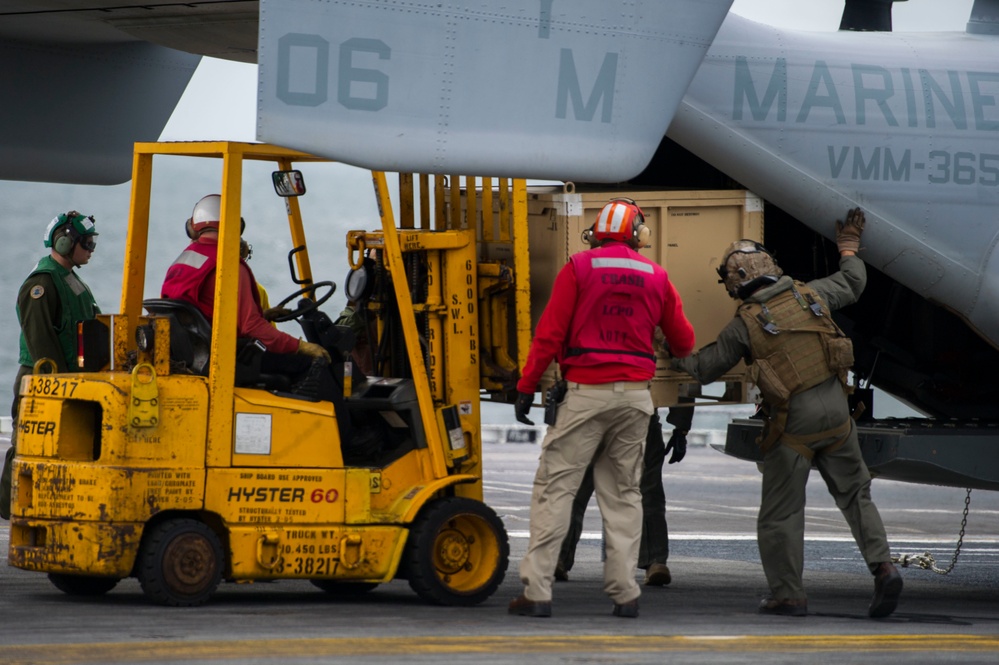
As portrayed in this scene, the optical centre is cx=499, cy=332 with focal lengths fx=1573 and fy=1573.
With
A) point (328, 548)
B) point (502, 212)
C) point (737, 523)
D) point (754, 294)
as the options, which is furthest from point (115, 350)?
point (737, 523)

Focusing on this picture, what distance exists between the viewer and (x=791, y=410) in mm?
7328

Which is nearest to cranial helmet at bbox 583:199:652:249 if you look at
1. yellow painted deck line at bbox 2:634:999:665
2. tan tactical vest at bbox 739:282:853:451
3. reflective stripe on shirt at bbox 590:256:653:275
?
reflective stripe on shirt at bbox 590:256:653:275

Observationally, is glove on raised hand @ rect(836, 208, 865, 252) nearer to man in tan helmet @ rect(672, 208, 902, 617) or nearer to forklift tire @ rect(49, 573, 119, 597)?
man in tan helmet @ rect(672, 208, 902, 617)

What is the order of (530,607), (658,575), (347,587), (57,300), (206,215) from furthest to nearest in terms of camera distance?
(57,300), (658,575), (347,587), (206,215), (530,607)

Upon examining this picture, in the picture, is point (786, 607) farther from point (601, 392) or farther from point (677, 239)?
point (677, 239)

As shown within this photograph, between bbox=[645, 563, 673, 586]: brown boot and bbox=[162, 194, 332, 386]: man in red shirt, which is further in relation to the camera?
bbox=[645, 563, 673, 586]: brown boot

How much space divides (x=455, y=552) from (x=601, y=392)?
3.36ft

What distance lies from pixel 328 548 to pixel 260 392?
74 cm

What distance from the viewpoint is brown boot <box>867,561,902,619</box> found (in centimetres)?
721

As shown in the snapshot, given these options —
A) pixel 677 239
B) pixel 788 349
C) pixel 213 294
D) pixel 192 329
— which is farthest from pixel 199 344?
pixel 788 349

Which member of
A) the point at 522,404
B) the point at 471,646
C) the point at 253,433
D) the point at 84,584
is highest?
the point at 522,404

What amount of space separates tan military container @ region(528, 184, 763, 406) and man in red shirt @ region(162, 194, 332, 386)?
123cm

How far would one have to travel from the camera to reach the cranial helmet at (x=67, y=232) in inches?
336

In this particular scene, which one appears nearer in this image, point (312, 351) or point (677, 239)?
point (312, 351)
